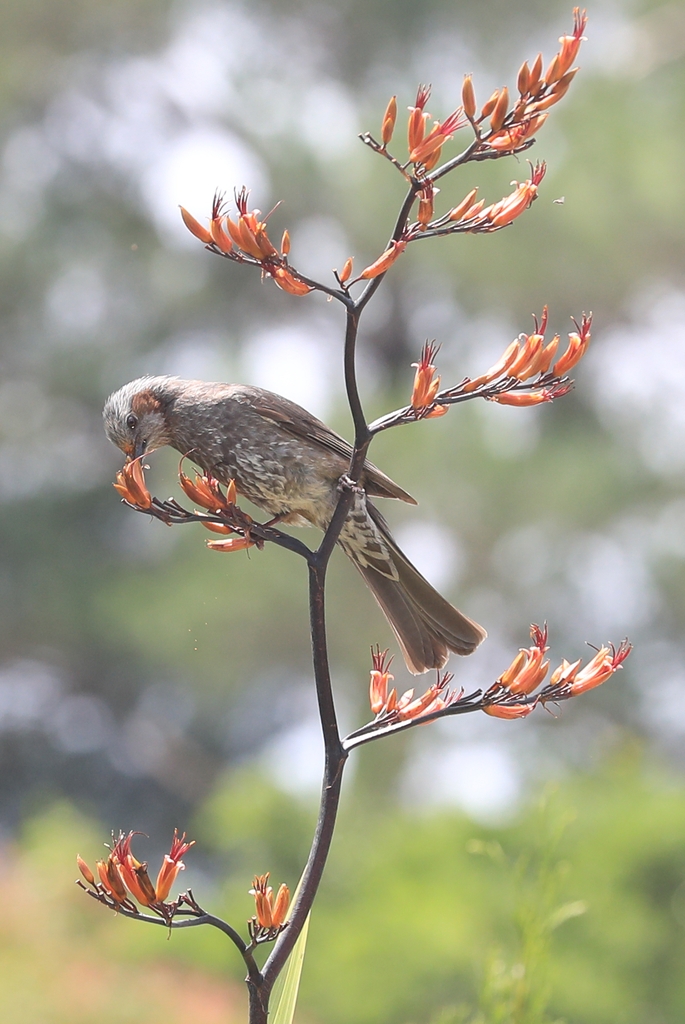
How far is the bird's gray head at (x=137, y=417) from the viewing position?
184 cm

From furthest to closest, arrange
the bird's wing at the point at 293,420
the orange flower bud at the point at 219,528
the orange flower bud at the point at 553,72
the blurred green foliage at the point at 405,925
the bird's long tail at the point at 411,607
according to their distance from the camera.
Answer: the blurred green foliage at the point at 405,925
the bird's wing at the point at 293,420
the bird's long tail at the point at 411,607
the orange flower bud at the point at 219,528
the orange flower bud at the point at 553,72

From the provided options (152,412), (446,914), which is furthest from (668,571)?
(152,412)

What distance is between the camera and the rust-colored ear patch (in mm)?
1860

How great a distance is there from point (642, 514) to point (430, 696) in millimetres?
7220

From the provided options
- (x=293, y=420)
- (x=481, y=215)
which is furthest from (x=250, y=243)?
(x=293, y=420)

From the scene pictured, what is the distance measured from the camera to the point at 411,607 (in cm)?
186

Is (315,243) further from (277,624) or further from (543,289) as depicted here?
(277,624)

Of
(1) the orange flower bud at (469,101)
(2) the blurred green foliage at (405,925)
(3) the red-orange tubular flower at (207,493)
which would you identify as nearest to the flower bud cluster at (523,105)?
(1) the orange flower bud at (469,101)

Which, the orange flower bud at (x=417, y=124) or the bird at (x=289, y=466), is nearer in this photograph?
the orange flower bud at (x=417, y=124)

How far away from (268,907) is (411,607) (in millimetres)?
691

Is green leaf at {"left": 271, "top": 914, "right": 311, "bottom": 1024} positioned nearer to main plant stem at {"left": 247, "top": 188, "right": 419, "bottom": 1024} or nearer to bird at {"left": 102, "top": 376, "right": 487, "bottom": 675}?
main plant stem at {"left": 247, "top": 188, "right": 419, "bottom": 1024}

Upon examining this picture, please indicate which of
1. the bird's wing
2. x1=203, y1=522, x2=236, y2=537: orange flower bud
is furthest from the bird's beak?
x1=203, y1=522, x2=236, y2=537: orange flower bud

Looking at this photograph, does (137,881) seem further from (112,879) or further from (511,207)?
(511,207)

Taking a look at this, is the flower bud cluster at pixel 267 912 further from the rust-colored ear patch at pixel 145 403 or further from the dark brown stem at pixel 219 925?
the rust-colored ear patch at pixel 145 403
